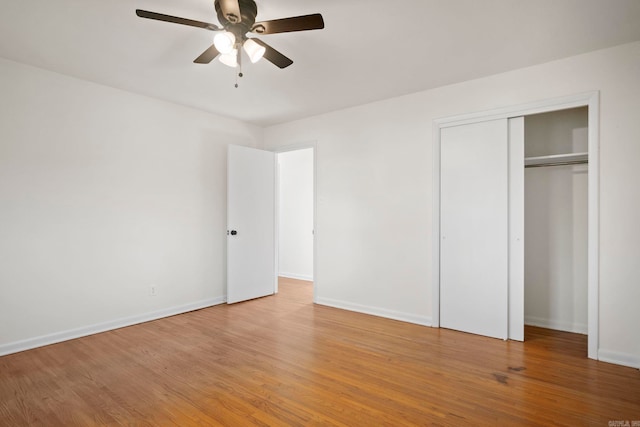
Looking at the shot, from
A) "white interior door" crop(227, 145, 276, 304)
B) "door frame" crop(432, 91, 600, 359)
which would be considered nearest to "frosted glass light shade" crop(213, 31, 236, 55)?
"white interior door" crop(227, 145, 276, 304)

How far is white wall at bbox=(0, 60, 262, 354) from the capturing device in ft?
9.62

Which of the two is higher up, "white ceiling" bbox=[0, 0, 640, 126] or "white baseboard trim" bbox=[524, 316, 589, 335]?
"white ceiling" bbox=[0, 0, 640, 126]

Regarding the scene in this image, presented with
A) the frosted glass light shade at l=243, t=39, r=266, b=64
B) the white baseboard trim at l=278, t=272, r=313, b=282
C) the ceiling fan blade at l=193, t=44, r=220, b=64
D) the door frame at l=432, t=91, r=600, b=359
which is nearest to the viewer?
the frosted glass light shade at l=243, t=39, r=266, b=64

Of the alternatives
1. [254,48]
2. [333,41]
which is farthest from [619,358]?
[254,48]

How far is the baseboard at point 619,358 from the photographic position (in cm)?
258

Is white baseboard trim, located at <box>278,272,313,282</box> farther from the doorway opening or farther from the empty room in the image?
the empty room

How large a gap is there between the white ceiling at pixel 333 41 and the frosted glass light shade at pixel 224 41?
29cm

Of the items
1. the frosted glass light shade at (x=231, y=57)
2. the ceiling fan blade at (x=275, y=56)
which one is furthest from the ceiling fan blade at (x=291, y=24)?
the frosted glass light shade at (x=231, y=57)

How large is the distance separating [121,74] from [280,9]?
1.97 meters

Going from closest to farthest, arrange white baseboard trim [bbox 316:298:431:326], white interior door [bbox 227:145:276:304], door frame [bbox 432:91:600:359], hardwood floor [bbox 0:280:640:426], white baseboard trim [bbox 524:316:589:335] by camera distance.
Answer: hardwood floor [bbox 0:280:640:426]
door frame [bbox 432:91:600:359]
white baseboard trim [bbox 524:316:589:335]
white baseboard trim [bbox 316:298:431:326]
white interior door [bbox 227:145:276:304]

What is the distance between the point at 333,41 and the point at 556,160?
2569mm

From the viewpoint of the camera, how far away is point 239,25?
2.06 meters

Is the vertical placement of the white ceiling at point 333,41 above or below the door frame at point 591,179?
above

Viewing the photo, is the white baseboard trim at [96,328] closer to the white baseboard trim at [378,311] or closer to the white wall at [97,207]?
the white wall at [97,207]
